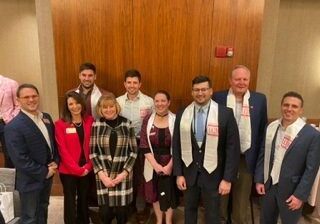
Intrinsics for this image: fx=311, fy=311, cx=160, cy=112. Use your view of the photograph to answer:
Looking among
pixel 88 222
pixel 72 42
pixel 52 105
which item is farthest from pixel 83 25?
pixel 88 222

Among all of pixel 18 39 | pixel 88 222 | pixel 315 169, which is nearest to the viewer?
pixel 315 169

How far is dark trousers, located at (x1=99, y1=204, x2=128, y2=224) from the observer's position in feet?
9.58

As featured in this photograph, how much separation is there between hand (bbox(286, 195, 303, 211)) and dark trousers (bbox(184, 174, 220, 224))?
0.58 m

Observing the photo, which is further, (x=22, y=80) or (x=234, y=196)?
(x=22, y=80)

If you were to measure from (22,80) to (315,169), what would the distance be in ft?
14.9

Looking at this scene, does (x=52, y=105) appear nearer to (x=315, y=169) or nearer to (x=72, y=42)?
(x=72, y=42)

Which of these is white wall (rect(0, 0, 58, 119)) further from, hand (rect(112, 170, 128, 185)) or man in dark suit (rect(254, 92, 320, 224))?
man in dark suit (rect(254, 92, 320, 224))

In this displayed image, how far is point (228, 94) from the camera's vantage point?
2.90 meters

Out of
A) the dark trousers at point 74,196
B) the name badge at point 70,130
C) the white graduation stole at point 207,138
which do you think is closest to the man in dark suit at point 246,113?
the white graduation stole at point 207,138

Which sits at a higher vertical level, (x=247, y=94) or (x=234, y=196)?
(x=247, y=94)

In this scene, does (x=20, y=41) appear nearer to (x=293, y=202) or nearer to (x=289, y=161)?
(x=289, y=161)

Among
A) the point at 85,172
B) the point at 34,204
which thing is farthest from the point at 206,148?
the point at 34,204

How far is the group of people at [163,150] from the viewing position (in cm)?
247

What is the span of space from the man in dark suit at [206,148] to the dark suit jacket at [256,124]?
10.7 inches
